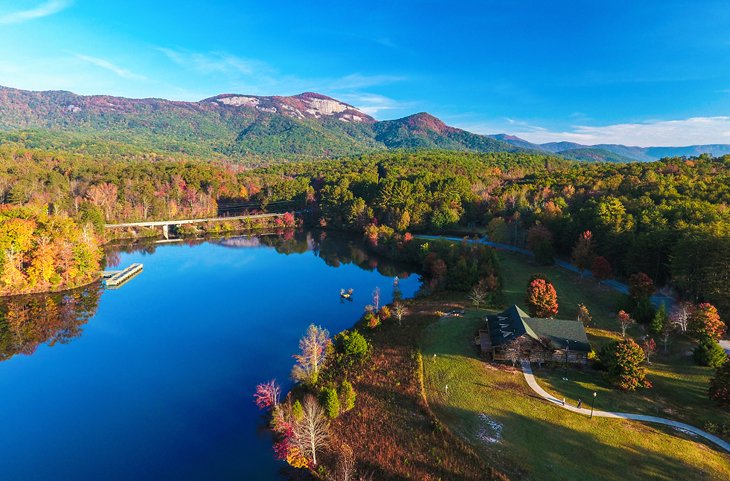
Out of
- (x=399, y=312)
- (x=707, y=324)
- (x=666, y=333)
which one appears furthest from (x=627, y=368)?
(x=399, y=312)

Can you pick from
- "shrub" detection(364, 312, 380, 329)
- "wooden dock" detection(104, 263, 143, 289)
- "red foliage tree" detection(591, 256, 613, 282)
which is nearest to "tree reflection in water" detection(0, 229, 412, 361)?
"wooden dock" detection(104, 263, 143, 289)

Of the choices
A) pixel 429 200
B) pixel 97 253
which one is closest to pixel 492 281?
pixel 429 200

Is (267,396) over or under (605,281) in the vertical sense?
under

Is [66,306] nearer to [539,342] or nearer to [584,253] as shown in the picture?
[539,342]

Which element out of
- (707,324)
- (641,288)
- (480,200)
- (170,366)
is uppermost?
(480,200)

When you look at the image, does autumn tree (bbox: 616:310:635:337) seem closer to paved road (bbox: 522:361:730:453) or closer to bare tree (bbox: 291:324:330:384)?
paved road (bbox: 522:361:730:453)

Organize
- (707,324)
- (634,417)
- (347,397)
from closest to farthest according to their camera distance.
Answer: (634,417), (347,397), (707,324)
